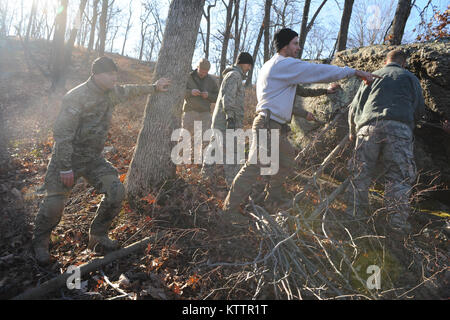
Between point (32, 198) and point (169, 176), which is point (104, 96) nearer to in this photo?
point (169, 176)

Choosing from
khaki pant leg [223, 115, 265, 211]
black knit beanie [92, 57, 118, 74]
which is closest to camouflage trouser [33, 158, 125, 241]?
black knit beanie [92, 57, 118, 74]

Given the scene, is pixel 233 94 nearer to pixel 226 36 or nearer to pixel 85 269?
pixel 85 269

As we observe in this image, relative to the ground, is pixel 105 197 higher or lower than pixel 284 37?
lower

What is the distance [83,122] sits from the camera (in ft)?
10.9

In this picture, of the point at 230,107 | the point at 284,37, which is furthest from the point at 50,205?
the point at 284,37

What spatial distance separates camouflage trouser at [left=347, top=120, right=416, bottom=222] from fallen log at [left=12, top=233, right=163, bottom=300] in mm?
2892

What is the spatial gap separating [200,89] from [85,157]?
3.44 meters

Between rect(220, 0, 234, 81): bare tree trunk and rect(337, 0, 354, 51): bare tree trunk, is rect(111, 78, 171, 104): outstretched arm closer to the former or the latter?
rect(337, 0, 354, 51): bare tree trunk

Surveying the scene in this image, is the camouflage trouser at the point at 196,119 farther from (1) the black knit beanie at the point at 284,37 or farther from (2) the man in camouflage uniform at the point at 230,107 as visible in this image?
(1) the black knit beanie at the point at 284,37

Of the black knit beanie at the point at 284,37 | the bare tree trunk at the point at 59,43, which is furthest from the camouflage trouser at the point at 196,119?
the bare tree trunk at the point at 59,43

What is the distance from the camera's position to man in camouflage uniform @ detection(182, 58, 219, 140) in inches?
237

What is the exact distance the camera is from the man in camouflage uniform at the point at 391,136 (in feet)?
11.8

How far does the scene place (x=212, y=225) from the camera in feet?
12.1
